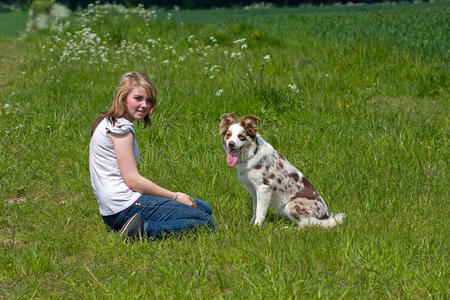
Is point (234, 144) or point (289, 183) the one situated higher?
point (234, 144)

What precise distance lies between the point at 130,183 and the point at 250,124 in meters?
1.20

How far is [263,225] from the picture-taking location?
5609 millimetres

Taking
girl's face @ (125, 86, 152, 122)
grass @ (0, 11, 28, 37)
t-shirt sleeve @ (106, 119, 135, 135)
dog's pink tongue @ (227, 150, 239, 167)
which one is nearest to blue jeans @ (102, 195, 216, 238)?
dog's pink tongue @ (227, 150, 239, 167)

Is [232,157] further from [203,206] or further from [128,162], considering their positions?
[128,162]

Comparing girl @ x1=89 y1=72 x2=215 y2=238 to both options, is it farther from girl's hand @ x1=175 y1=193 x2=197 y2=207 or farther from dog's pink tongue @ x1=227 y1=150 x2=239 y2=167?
dog's pink tongue @ x1=227 y1=150 x2=239 y2=167

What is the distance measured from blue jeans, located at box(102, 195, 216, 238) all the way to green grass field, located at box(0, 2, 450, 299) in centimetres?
14

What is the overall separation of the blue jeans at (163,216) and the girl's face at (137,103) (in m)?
0.75

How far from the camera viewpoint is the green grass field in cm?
448

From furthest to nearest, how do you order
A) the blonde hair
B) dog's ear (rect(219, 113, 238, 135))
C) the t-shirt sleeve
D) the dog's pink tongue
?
dog's ear (rect(219, 113, 238, 135))
the dog's pink tongue
the blonde hair
the t-shirt sleeve

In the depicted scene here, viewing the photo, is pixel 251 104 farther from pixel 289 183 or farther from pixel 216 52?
pixel 216 52

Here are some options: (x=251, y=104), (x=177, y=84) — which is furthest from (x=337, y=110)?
(x=177, y=84)

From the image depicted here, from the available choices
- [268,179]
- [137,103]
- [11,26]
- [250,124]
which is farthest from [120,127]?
[11,26]

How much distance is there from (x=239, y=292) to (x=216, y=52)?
9783mm

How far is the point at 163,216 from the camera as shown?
17.9ft
